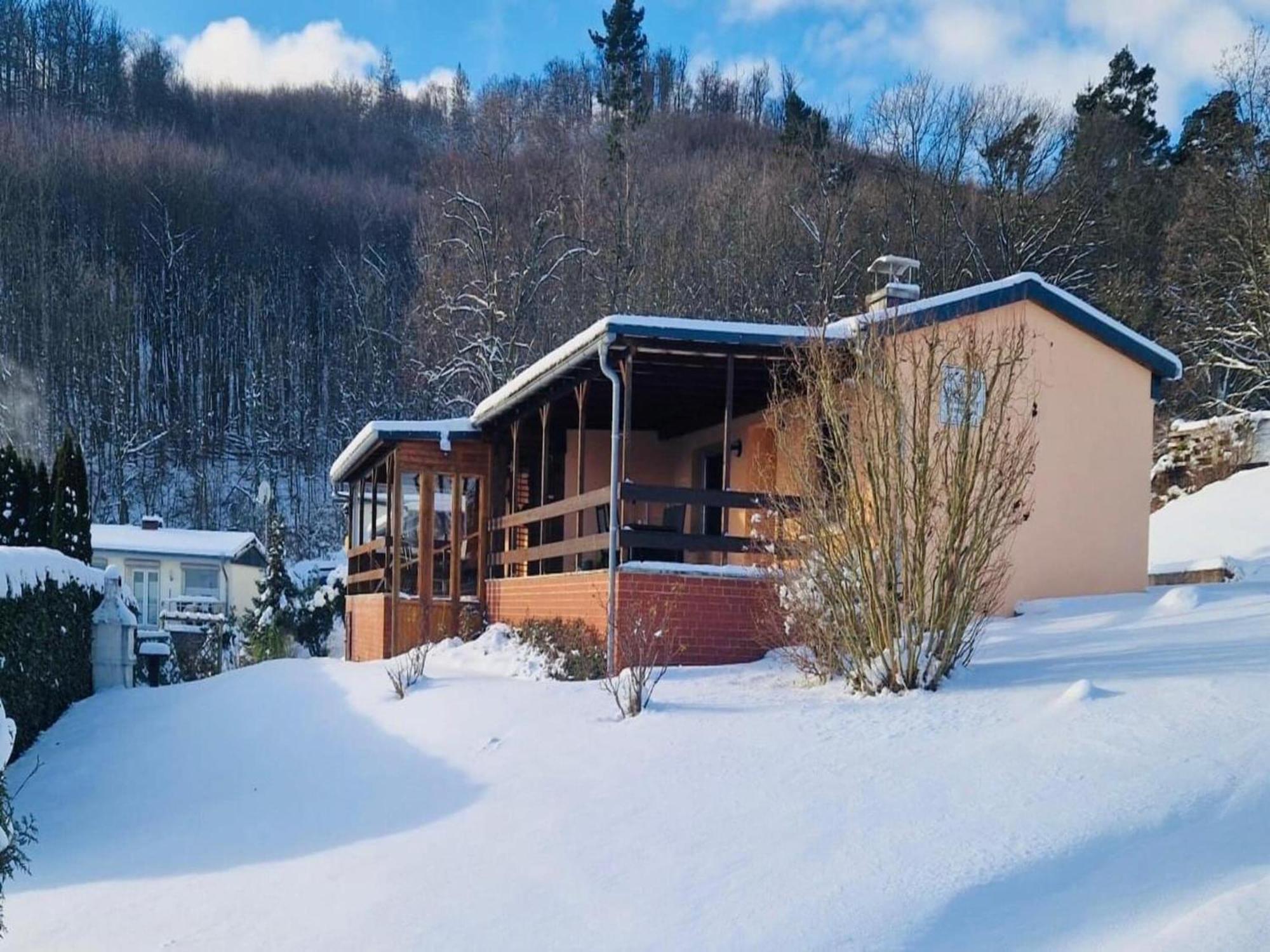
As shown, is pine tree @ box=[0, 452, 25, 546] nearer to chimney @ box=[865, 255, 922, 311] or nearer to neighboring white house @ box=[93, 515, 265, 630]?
chimney @ box=[865, 255, 922, 311]

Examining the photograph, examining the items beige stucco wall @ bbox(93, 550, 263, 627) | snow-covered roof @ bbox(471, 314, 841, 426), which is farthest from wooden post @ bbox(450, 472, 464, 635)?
beige stucco wall @ bbox(93, 550, 263, 627)

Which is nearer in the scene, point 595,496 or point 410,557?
point 595,496

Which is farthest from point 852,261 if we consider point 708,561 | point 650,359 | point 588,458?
point 650,359

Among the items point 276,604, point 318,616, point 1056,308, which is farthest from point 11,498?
point 1056,308

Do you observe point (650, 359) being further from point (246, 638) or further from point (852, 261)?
point (852, 261)

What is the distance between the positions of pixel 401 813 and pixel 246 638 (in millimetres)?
18512

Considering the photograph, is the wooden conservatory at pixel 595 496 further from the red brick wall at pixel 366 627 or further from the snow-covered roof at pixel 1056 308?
the snow-covered roof at pixel 1056 308

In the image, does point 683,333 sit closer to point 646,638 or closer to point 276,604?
point 646,638

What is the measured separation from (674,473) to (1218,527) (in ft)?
29.9

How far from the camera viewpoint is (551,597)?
11.9m

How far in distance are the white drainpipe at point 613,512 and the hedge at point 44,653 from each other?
15.5ft

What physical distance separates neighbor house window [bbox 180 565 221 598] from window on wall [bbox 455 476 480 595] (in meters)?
17.5

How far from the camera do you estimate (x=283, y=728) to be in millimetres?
9766

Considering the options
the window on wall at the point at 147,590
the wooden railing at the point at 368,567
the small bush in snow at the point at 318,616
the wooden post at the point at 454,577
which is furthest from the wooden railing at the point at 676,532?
the window on wall at the point at 147,590
